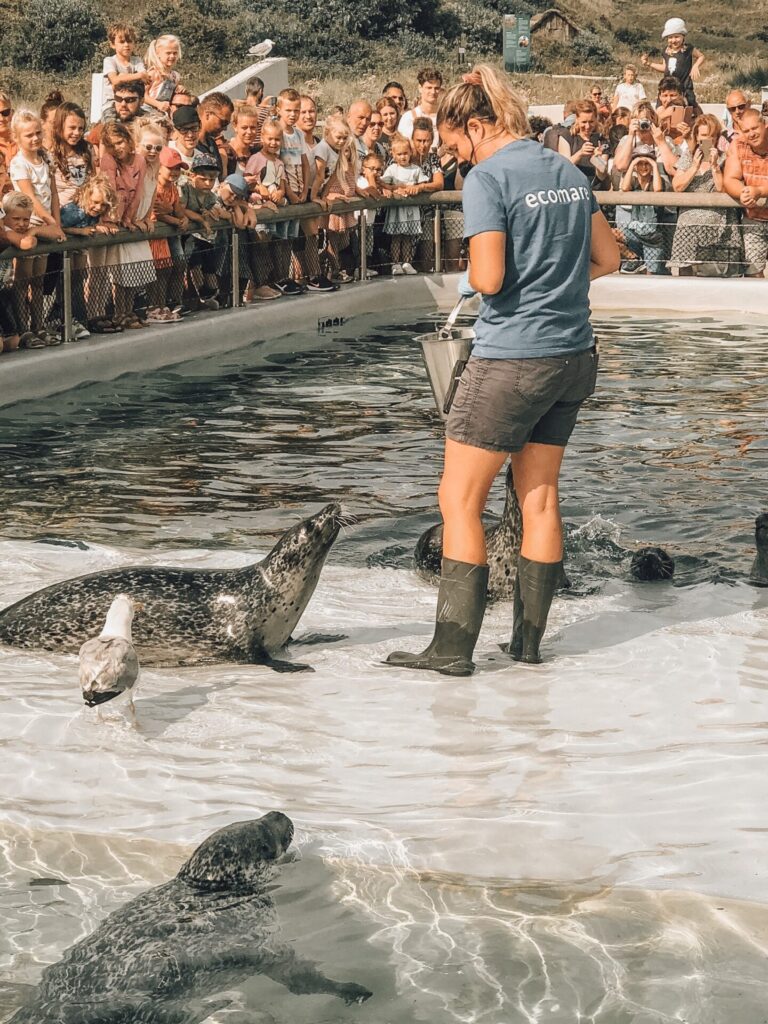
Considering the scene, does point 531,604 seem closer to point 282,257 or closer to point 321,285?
point 282,257

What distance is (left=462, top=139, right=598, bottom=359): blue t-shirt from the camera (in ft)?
17.3

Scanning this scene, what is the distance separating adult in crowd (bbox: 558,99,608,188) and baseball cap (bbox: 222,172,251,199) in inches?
158

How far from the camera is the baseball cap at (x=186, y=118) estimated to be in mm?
13578

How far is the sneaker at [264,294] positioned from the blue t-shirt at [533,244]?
9560 mm

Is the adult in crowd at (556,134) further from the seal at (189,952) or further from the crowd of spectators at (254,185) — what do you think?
the seal at (189,952)

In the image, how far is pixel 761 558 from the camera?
738cm

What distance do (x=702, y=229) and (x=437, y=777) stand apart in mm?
12687

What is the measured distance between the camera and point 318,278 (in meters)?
15.7

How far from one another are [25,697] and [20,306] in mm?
6740

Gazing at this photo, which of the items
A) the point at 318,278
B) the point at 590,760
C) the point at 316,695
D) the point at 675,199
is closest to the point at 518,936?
the point at 590,760

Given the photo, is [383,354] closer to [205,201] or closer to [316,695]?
[205,201]

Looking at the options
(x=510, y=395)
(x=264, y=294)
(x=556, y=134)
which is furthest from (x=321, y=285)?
(x=510, y=395)

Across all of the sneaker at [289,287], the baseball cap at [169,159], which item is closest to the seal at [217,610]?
the baseball cap at [169,159]

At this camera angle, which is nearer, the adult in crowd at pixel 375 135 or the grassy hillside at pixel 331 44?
the adult in crowd at pixel 375 135
